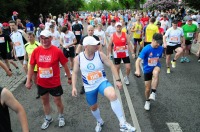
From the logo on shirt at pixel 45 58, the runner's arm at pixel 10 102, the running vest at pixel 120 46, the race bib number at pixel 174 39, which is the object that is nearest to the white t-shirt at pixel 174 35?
the race bib number at pixel 174 39

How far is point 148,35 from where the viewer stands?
10.0m

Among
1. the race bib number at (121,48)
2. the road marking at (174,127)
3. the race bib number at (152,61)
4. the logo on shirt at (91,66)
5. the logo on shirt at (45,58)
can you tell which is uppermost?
the logo on shirt at (45,58)

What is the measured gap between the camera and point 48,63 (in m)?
4.60

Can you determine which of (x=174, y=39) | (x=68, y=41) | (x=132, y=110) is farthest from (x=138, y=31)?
→ (x=132, y=110)

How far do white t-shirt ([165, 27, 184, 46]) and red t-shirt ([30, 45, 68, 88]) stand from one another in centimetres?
563

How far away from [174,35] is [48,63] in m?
5.97

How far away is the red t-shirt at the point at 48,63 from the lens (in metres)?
4.57

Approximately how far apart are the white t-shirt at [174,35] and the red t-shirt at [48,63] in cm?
563

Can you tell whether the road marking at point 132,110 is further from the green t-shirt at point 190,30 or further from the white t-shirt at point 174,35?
the green t-shirt at point 190,30

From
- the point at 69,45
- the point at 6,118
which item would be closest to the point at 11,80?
the point at 69,45

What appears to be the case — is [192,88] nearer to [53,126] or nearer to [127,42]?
[127,42]

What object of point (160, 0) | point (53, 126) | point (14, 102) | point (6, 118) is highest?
point (160, 0)

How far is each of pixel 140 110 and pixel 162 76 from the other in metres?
3.24

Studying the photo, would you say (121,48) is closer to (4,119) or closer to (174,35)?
(174,35)
